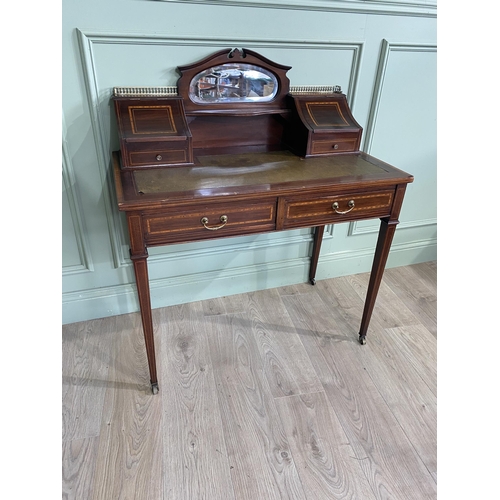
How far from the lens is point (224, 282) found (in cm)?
210

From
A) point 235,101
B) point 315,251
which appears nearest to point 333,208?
point 235,101

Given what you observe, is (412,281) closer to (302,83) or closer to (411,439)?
(411,439)

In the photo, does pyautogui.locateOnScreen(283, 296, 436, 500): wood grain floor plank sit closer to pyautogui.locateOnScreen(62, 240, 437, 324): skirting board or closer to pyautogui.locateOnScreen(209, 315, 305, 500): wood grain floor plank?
pyautogui.locateOnScreen(209, 315, 305, 500): wood grain floor plank

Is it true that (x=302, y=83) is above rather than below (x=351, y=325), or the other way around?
above

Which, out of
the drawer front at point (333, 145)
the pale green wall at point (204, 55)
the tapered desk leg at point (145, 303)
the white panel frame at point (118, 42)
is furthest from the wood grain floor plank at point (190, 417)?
the drawer front at point (333, 145)

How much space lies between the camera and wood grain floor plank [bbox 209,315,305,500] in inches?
50.4

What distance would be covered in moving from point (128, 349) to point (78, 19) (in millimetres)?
1357

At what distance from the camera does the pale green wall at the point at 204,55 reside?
1.44 meters

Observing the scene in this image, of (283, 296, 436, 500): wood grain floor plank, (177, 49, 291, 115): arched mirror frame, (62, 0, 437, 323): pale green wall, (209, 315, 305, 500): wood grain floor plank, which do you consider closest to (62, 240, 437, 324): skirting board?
(62, 0, 437, 323): pale green wall

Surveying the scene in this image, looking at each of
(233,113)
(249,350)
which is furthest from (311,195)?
(249,350)

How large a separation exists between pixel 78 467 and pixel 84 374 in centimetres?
42

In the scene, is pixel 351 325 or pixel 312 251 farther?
pixel 312 251

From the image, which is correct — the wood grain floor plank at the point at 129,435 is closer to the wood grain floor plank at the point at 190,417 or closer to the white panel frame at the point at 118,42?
the wood grain floor plank at the point at 190,417

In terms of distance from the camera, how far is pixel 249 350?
1.80 metres
